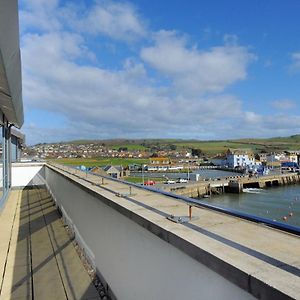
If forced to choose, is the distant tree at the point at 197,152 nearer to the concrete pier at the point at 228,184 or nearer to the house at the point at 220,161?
the house at the point at 220,161

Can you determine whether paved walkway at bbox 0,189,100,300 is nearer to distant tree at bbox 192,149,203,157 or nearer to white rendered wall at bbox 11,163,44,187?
white rendered wall at bbox 11,163,44,187

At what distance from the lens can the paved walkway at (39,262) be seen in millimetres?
3580

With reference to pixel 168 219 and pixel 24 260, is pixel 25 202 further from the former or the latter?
pixel 168 219

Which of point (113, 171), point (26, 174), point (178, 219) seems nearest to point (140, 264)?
point (178, 219)

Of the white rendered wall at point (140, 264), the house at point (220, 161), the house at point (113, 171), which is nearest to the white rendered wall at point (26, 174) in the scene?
the house at point (113, 171)

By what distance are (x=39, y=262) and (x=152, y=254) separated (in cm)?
275

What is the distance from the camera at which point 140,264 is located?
2.54 meters

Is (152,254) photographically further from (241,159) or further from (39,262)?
(241,159)

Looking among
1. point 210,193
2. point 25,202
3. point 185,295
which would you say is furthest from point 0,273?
point 210,193

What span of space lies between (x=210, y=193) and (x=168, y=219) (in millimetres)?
52699

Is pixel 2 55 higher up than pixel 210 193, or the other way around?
pixel 2 55

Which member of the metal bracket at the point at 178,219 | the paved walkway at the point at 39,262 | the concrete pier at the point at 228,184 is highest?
the metal bracket at the point at 178,219

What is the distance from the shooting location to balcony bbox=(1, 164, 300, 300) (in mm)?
1460

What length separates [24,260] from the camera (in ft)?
15.1
